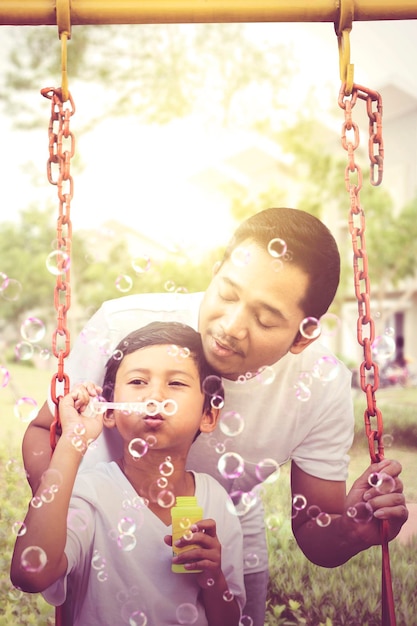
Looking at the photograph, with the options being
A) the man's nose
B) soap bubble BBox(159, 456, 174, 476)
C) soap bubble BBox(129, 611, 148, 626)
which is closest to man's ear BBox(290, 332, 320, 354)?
the man's nose

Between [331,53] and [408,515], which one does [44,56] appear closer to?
[331,53]

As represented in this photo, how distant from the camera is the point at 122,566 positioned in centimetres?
191

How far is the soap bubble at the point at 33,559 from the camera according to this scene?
175 cm

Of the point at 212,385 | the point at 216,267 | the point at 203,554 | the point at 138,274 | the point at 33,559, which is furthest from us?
the point at 138,274

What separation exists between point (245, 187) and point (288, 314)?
1.81 ft

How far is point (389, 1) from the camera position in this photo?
1964 millimetres

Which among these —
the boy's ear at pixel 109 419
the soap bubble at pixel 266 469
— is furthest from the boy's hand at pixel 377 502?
the boy's ear at pixel 109 419

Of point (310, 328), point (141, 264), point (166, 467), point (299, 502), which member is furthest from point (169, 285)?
point (299, 502)

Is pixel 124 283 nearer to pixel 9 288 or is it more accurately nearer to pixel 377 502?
pixel 9 288

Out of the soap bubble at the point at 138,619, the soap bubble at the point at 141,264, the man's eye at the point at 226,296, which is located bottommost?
the soap bubble at the point at 138,619

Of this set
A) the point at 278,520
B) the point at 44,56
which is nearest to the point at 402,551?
the point at 278,520

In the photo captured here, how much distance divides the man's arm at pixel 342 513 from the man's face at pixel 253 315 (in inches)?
14.1

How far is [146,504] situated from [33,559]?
0.34 meters

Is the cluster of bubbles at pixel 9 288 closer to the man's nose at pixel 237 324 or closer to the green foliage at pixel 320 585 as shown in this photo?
the man's nose at pixel 237 324
